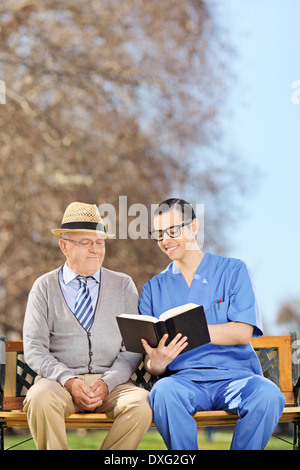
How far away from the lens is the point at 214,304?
2.74 m

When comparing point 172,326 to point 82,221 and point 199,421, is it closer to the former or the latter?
point 199,421

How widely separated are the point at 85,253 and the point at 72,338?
0.39 metres

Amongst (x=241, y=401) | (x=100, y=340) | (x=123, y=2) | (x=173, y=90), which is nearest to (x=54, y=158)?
(x=173, y=90)

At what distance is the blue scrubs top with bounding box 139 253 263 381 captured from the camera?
2.67 metres

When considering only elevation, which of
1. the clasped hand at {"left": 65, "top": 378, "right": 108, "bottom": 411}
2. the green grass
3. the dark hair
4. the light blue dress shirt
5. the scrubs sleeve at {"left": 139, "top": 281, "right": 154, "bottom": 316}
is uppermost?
the dark hair

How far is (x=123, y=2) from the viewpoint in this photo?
7273 millimetres

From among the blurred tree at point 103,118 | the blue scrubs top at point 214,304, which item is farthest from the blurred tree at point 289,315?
the blue scrubs top at point 214,304

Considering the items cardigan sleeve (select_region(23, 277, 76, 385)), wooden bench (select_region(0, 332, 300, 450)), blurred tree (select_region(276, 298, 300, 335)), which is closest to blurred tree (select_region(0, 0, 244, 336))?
blurred tree (select_region(276, 298, 300, 335))

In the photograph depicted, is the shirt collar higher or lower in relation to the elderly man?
higher

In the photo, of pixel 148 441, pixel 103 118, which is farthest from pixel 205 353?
pixel 103 118

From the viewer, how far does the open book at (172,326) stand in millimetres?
2369

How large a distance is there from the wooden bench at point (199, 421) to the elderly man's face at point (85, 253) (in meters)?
0.59

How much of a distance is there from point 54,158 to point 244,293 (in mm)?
4419

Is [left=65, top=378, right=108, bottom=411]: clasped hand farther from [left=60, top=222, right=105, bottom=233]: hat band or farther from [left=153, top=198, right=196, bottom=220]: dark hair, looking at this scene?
[left=153, top=198, right=196, bottom=220]: dark hair
